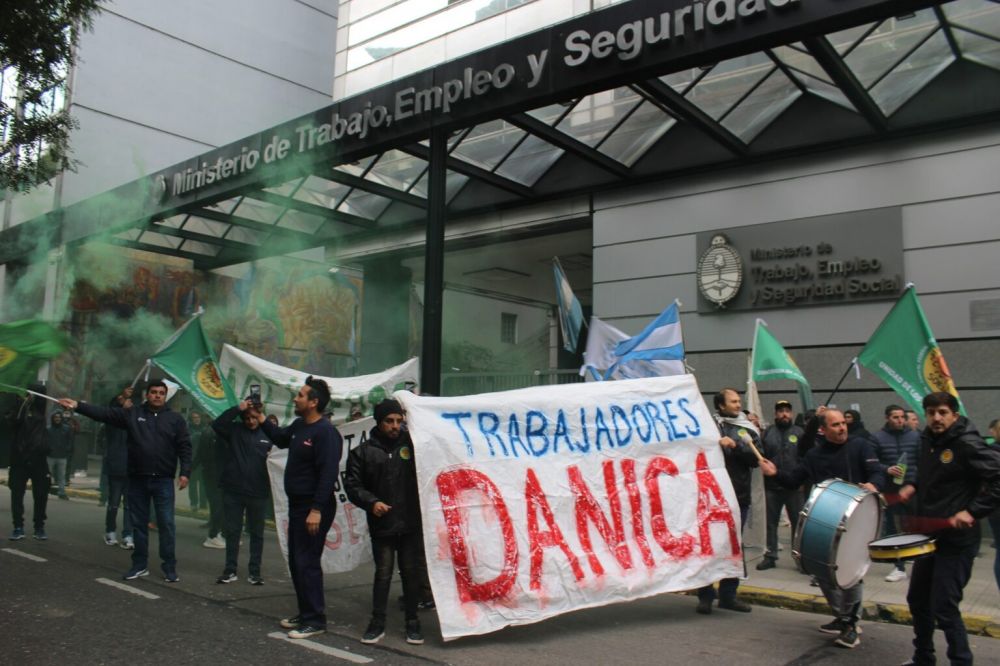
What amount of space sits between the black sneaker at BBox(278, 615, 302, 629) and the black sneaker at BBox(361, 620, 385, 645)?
0.46 metres

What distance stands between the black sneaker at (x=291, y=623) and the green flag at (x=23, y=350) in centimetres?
274

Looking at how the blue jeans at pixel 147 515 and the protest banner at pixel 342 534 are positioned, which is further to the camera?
the blue jeans at pixel 147 515

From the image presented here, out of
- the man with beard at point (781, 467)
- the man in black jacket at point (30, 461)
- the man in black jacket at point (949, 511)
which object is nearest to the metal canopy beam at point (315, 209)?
the man in black jacket at point (30, 461)

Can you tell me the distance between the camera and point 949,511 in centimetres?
453

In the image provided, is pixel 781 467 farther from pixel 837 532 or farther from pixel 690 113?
pixel 690 113

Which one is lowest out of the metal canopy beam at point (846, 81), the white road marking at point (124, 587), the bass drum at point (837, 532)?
the white road marking at point (124, 587)

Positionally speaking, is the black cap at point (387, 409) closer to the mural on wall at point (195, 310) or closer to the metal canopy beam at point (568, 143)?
the metal canopy beam at point (568, 143)

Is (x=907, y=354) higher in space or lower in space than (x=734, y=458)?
higher

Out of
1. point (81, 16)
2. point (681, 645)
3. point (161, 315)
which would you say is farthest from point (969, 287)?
point (161, 315)

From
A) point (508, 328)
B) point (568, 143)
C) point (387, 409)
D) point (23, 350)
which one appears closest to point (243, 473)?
point (23, 350)

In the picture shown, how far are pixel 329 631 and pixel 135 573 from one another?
2430mm

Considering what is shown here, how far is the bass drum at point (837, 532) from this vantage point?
194 inches

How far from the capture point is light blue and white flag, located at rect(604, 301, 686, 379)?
29.9 feet

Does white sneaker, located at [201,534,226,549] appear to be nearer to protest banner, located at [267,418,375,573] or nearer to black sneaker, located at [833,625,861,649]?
protest banner, located at [267,418,375,573]
